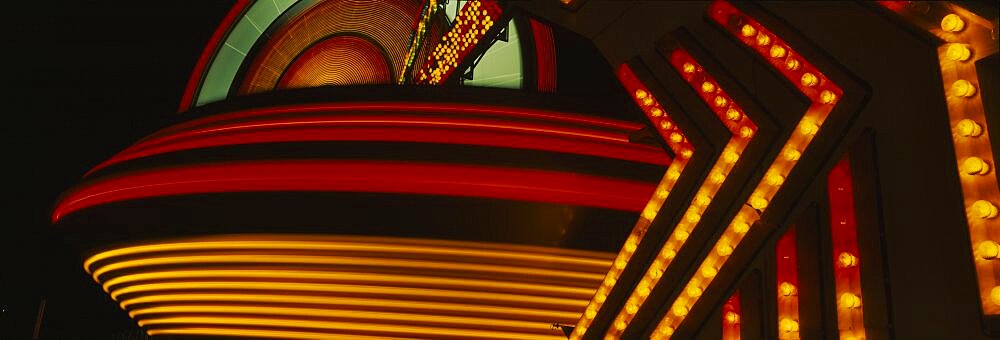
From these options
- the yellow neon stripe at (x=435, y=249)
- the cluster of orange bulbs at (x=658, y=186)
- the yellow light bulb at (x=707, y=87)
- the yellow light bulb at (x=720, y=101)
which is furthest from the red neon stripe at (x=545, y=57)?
the yellow light bulb at (x=720, y=101)

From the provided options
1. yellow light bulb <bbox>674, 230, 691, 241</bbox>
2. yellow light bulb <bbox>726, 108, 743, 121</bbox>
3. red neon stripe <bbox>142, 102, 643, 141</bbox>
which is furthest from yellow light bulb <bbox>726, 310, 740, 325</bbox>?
red neon stripe <bbox>142, 102, 643, 141</bbox>

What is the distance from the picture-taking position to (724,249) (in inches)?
159

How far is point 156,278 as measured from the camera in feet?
28.6

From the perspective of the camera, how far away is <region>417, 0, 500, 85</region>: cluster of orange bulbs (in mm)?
8250

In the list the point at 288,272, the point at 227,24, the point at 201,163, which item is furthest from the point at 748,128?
the point at 227,24

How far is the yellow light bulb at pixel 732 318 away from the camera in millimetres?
4008

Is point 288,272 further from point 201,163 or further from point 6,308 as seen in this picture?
point 6,308

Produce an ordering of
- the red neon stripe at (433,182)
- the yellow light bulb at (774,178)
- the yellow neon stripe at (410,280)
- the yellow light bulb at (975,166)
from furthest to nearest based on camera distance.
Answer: the yellow neon stripe at (410,280)
the red neon stripe at (433,182)
the yellow light bulb at (774,178)
the yellow light bulb at (975,166)

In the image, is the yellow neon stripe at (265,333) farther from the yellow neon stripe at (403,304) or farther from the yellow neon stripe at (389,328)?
the yellow neon stripe at (403,304)

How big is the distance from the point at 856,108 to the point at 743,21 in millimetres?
848

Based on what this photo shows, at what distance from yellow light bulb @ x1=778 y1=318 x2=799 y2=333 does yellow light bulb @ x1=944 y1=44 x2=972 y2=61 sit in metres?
1.28

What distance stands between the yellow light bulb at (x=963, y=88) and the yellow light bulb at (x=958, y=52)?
9 centimetres

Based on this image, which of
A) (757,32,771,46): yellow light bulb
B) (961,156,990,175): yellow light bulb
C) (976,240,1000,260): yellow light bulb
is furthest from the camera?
(757,32,771,46): yellow light bulb

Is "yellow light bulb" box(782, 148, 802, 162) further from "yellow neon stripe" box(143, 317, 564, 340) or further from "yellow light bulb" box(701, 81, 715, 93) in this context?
"yellow neon stripe" box(143, 317, 564, 340)
